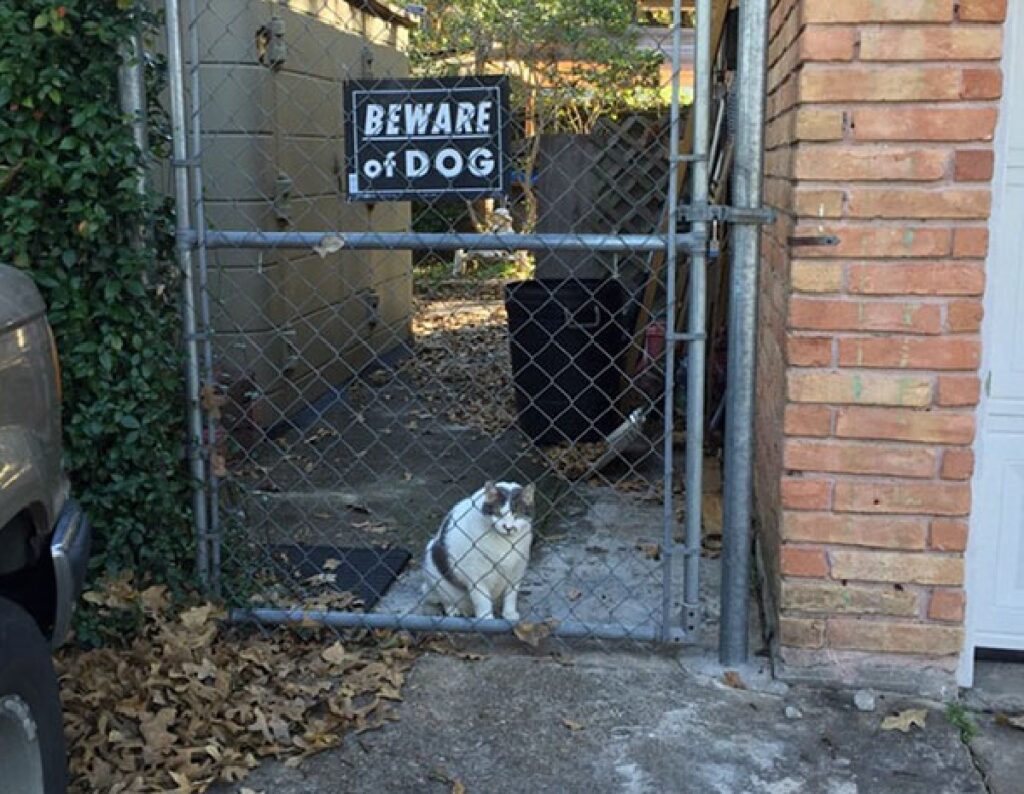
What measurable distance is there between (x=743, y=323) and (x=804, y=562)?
0.77 m

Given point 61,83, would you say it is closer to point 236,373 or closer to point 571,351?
point 236,373

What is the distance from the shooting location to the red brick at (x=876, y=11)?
317 centimetres

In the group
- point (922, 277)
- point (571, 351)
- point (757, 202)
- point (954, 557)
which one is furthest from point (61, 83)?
point (571, 351)

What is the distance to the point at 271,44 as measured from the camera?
6.81 metres

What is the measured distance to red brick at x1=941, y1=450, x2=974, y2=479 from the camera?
3355 mm

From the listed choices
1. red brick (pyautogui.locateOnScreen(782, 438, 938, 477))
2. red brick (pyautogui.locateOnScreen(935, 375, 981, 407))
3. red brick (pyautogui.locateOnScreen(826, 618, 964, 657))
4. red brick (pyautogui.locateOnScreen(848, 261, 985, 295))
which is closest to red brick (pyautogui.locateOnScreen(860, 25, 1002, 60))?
red brick (pyautogui.locateOnScreen(848, 261, 985, 295))

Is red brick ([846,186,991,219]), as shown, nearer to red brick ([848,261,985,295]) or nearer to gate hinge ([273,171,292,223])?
red brick ([848,261,985,295])

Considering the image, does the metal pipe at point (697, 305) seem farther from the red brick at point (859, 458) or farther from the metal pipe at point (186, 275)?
the metal pipe at point (186, 275)

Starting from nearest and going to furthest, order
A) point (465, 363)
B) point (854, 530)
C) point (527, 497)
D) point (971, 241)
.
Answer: point (971, 241) → point (854, 530) → point (527, 497) → point (465, 363)

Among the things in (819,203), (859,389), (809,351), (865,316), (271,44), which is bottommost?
(859,389)

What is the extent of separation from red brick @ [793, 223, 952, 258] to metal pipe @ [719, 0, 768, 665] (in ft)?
0.62

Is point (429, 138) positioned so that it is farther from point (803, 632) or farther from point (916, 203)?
point (803, 632)

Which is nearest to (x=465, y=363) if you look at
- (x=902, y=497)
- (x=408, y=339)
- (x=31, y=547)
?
(x=408, y=339)

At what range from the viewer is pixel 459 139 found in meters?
3.55
